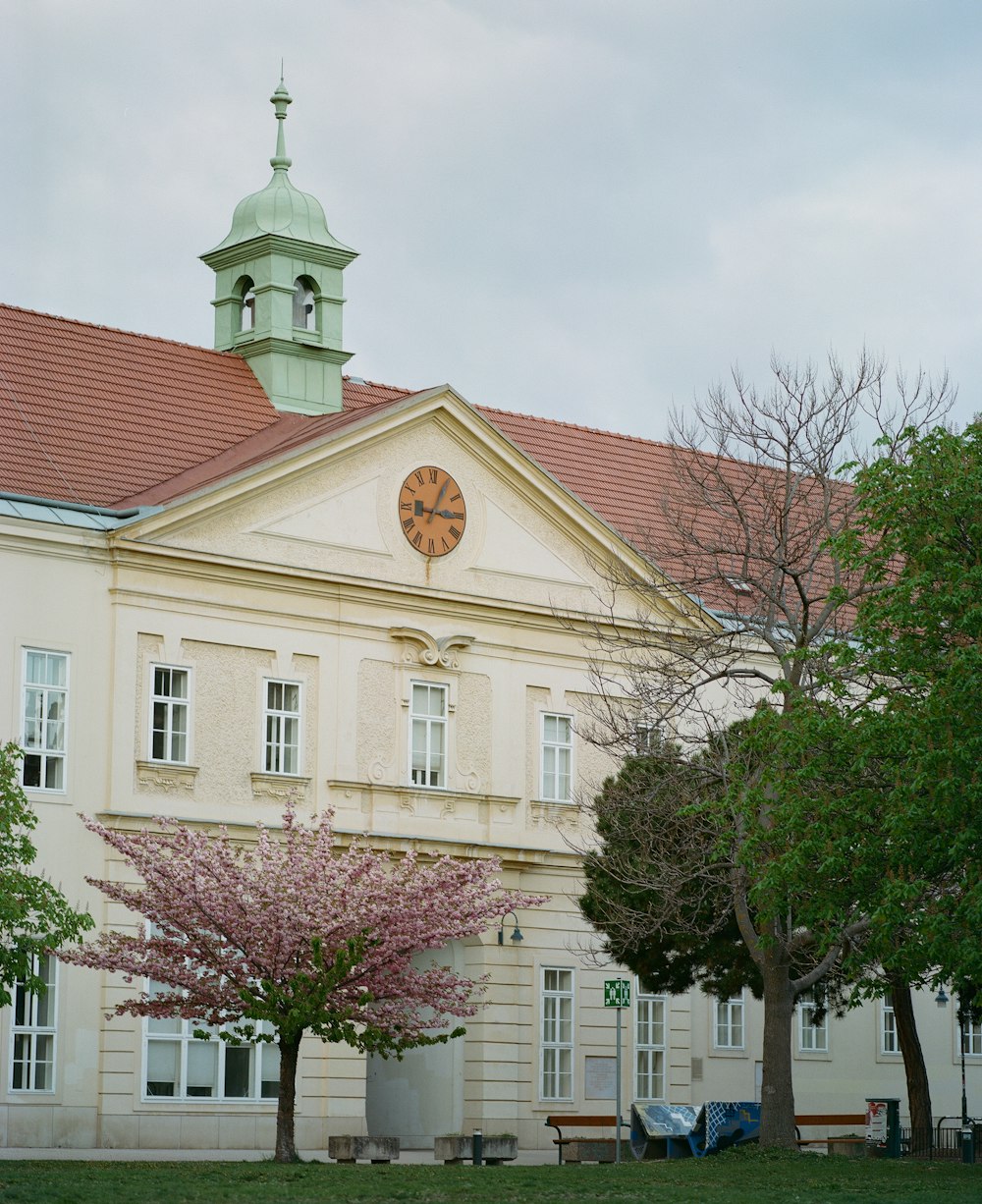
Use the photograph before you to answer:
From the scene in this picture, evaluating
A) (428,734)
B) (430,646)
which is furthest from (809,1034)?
(430,646)

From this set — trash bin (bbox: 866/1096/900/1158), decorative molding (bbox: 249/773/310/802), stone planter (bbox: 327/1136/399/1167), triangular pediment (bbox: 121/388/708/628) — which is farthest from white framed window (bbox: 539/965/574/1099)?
stone planter (bbox: 327/1136/399/1167)

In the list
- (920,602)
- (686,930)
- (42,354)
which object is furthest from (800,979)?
(42,354)

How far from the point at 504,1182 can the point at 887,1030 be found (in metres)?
22.6

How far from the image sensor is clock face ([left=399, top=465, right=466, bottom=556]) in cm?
3931

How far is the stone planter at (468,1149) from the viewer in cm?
3300

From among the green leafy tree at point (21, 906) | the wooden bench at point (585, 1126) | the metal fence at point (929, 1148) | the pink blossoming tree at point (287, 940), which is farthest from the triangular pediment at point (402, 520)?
the metal fence at point (929, 1148)

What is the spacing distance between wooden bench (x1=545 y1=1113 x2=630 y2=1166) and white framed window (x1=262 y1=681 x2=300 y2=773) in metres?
7.31

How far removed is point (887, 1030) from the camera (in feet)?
152

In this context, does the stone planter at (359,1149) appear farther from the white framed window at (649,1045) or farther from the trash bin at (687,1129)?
the white framed window at (649,1045)

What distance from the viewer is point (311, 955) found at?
28406mm

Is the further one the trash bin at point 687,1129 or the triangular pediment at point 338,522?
the triangular pediment at point 338,522

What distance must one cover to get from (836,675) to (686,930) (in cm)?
599

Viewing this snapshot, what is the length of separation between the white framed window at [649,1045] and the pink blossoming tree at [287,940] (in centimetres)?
1252

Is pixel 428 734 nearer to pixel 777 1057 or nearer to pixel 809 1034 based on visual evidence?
pixel 777 1057
